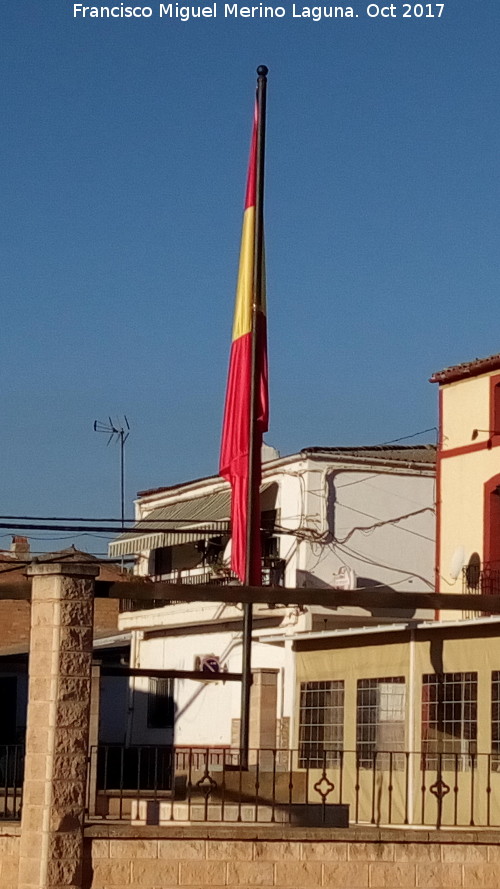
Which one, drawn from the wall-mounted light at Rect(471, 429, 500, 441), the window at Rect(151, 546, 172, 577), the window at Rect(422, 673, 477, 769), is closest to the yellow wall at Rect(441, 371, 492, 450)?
the wall-mounted light at Rect(471, 429, 500, 441)

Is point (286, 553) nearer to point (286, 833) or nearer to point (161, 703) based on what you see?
point (161, 703)

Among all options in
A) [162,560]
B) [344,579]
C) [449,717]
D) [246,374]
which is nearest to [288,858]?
[246,374]

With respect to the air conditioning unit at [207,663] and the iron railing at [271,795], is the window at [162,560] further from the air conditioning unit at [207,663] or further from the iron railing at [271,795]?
the iron railing at [271,795]

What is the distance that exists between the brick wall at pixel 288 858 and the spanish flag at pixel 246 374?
593 centimetres

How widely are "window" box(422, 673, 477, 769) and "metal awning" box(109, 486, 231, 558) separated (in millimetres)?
10930

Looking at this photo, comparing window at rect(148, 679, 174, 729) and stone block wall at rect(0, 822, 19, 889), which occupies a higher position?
window at rect(148, 679, 174, 729)

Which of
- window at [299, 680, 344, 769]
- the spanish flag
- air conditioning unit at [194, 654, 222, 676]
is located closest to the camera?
the spanish flag

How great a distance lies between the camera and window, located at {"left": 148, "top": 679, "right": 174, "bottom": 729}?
120 feet

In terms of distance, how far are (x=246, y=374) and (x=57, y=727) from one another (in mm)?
7716

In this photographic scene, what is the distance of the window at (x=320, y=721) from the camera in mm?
24953

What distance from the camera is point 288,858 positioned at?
14305mm

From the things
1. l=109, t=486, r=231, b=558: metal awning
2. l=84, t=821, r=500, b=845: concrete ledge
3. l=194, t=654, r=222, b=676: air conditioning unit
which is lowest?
l=84, t=821, r=500, b=845: concrete ledge

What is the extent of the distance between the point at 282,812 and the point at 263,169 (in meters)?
9.18

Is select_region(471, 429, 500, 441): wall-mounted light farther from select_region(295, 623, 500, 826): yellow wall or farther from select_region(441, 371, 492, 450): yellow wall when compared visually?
select_region(295, 623, 500, 826): yellow wall
